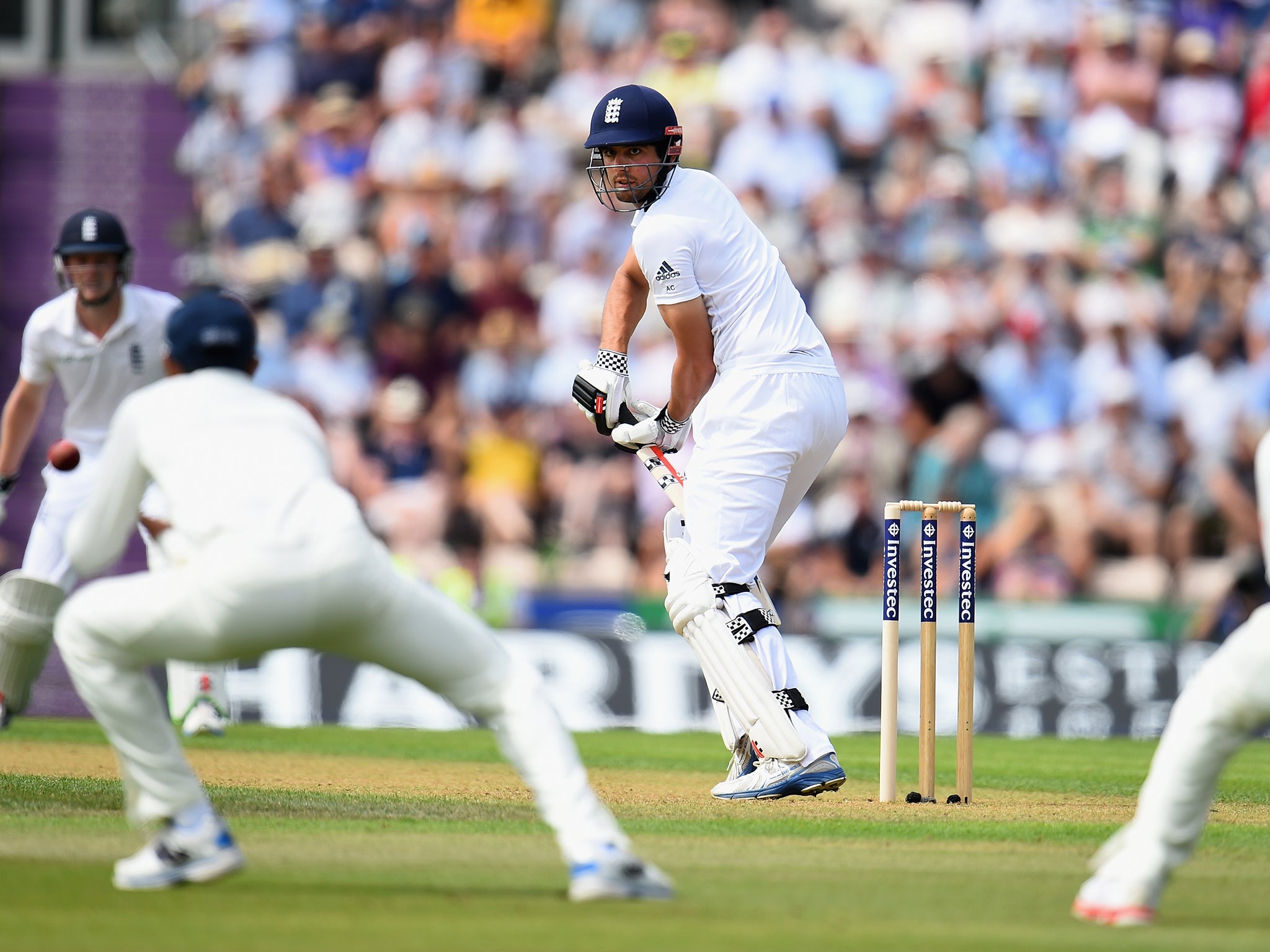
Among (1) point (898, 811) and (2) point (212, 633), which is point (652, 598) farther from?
(2) point (212, 633)

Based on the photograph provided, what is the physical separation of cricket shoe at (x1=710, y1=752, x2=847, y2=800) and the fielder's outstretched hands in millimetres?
1325

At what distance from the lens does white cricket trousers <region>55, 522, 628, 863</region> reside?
15.4 ft

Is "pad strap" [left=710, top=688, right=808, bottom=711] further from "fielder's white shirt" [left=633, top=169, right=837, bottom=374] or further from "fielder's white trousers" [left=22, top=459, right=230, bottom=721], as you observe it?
"fielder's white trousers" [left=22, top=459, right=230, bottom=721]

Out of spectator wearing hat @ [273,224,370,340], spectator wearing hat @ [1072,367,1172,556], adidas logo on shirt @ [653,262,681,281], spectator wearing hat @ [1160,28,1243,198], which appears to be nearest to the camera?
adidas logo on shirt @ [653,262,681,281]

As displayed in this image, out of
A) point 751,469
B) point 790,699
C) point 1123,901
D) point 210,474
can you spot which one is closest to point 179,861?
point 210,474

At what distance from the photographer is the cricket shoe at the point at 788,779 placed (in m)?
6.89

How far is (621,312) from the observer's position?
7.35m

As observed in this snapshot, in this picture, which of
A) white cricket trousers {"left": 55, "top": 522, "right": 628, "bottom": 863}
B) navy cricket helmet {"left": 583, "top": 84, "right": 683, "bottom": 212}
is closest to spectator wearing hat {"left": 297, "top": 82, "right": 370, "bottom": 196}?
navy cricket helmet {"left": 583, "top": 84, "right": 683, "bottom": 212}

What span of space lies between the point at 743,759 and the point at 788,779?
0.36m

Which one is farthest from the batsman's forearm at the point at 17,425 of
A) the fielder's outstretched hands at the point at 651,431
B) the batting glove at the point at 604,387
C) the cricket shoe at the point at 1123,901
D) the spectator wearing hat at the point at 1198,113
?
the spectator wearing hat at the point at 1198,113

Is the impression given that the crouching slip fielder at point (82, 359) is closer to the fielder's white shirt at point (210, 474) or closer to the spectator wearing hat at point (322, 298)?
the fielder's white shirt at point (210, 474)

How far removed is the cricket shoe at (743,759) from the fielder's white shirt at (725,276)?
56.5 inches

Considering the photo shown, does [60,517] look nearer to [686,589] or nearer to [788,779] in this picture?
[686,589]

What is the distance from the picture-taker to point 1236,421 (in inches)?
534
